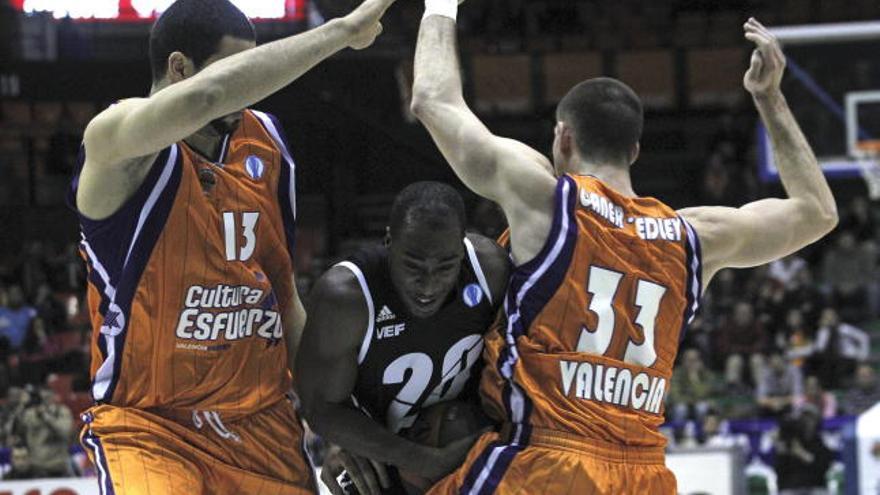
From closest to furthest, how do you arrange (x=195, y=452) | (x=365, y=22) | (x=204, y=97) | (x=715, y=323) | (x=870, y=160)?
1. (x=204, y=97)
2. (x=365, y=22)
3. (x=195, y=452)
4. (x=870, y=160)
5. (x=715, y=323)

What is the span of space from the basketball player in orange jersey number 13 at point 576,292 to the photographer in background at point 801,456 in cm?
863

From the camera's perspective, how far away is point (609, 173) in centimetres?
396

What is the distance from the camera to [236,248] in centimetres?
389

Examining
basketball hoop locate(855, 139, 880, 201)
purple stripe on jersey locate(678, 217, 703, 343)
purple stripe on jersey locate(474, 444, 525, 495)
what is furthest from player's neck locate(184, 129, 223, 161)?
basketball hoop locate(855, 139, 880, 201)

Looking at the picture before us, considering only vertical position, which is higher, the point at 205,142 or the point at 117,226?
the point at 205,142

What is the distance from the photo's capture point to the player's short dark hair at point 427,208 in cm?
372

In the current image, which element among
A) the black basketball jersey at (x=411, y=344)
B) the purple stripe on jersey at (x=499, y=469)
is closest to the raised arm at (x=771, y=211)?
the black basketball jersey at (x=411, y=344)

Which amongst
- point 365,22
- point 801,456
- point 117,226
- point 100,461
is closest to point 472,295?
point 365,22

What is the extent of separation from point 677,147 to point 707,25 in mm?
2256

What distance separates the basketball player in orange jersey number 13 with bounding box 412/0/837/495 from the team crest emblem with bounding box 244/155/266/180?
0.48m

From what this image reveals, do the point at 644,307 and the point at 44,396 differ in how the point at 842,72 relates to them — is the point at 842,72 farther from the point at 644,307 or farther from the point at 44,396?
the point at 644,307

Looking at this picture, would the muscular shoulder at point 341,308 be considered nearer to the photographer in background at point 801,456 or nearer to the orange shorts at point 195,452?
the orange shorts at point 195,452

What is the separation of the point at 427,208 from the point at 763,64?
123cm

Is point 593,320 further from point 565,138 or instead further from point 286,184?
point 286,184
